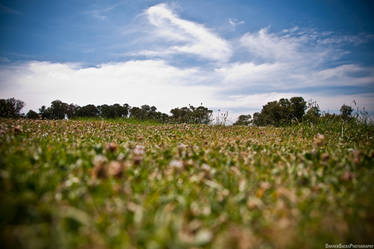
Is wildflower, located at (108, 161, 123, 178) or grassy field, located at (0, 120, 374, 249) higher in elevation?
wildflower, located at (108, 161, 123, 178)

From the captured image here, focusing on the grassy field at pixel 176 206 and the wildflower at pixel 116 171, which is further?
the wildflower at pixel 116 171

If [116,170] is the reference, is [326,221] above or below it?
below

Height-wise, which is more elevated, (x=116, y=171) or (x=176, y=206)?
(x=116, y=171)

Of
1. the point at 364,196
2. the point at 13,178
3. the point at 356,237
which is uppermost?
the point at 13,178

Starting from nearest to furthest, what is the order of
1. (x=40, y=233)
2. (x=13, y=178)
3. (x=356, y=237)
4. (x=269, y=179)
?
(x=40, y=233), (x=356, y=237), (x=13, y=178), (x=269, y=179)

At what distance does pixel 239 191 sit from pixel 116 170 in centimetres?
141

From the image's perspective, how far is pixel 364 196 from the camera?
6.79 ft

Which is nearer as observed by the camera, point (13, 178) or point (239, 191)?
point (13, 178)

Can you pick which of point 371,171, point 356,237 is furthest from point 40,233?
point 371,171

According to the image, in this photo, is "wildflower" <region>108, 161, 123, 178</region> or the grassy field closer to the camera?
the grassy field

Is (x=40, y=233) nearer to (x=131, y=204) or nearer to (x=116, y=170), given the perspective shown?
(x=131, y=204)

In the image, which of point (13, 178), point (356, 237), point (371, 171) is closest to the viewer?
point (356, 237)

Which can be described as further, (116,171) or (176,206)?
(116,171)

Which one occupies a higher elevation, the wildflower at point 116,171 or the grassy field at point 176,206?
the wildflower at point 116,171
